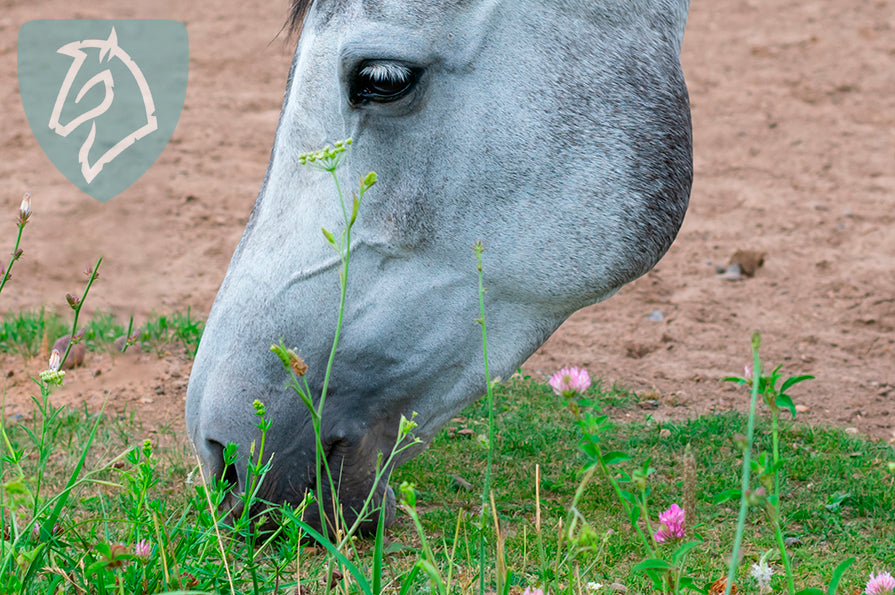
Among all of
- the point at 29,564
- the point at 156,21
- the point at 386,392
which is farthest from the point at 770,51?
the point at 29,564

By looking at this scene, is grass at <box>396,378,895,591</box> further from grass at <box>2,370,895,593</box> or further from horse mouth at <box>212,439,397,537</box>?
horse mouth at <box>212,439,397,537</box>

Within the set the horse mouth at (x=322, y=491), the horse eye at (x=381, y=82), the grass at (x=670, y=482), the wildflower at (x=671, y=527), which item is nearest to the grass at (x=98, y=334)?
the grass at (x=670, y=482)

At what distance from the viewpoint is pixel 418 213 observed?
2.01 m

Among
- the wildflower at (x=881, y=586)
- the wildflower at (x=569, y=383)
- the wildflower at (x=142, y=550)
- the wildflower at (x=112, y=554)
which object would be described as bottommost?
the wildflower at (x=142, y=550)

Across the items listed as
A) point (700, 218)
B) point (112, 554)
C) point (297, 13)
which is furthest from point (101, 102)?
point (112, 554)

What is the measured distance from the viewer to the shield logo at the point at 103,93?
22.3 feet

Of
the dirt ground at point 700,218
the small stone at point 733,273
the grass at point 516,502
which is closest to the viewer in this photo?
the grass at point 516,502

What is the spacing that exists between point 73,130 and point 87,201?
1099mm

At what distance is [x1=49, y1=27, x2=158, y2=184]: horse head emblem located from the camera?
6777mm

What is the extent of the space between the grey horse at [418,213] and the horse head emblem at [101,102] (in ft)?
17.1

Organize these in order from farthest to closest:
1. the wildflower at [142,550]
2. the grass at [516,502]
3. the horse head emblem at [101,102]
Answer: the horse head emblem at [101,102], the grass at [516,502], the wildflower at [142,550]

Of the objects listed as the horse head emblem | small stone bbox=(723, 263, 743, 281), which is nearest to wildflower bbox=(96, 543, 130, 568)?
small stone bbox=(723, 263, 743, 281)

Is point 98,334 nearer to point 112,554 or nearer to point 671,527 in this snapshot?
point 112,554

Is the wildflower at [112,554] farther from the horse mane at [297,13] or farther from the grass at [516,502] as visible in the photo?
the horse mane at [297,13]
